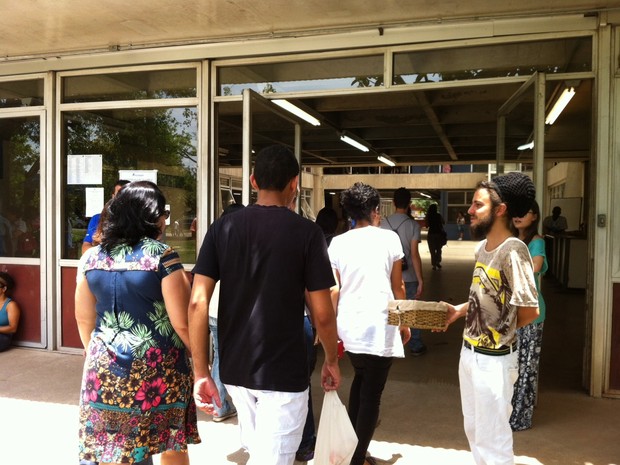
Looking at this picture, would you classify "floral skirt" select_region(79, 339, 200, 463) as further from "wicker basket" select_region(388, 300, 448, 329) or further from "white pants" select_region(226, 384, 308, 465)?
"wicker basket" select_region(388, 300, 448, 329)

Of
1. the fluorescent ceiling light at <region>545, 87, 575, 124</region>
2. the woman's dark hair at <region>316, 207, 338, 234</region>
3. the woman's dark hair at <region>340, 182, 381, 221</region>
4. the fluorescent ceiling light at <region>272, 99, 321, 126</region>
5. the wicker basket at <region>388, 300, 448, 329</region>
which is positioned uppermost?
the fluorescent ceiling light at <region>272, 99, 321, 126</region>

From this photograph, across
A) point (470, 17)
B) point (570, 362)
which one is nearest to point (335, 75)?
point (470, 17)

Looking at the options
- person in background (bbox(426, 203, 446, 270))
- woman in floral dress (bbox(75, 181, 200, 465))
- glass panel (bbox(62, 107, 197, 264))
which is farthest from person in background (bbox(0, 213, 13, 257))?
person in background (bbox(426, 203, 446, 270))

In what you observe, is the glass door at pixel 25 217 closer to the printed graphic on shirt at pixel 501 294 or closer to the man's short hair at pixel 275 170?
the man's short hair at pixel 275 170

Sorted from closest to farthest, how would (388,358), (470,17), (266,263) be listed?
1. (266,263)
2. (388,358)
3. (470,17)

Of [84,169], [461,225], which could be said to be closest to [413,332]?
[84,169]

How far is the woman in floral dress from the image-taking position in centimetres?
220

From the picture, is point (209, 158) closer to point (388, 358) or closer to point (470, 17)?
point (470, 17)

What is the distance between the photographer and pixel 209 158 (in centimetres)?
533

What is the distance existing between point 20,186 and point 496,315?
18.4 feet

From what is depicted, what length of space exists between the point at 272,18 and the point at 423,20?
1278 millimetres

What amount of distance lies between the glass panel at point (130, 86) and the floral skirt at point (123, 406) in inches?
147

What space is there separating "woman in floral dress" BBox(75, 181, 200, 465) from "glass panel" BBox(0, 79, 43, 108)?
4449mm

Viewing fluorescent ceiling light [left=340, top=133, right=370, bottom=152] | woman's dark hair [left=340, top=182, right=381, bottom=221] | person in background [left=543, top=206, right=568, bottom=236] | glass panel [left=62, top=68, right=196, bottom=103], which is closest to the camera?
woman's dark hair [left=340, top=182, right=381, bottom=221]
